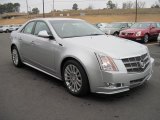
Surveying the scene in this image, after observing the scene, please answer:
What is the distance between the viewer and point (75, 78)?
491 cm

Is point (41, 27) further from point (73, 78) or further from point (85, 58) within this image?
point (85, 58)

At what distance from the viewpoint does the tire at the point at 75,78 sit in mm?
4637

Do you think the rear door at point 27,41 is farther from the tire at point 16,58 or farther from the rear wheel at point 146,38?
the rear wheel at point 146,38

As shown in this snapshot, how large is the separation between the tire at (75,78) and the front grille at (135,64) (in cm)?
80

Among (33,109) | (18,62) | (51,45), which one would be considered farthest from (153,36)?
(33,109)

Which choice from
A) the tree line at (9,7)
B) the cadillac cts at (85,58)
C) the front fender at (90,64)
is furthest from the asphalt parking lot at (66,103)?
the tree line at (9,7)

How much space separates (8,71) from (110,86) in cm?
388

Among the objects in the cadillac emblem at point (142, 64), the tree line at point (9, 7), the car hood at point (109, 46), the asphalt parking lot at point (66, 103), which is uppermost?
Answer: the tree line at point (9, 7)

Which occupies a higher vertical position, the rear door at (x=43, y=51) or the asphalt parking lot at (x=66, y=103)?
the rear door at (x=43, y=51)

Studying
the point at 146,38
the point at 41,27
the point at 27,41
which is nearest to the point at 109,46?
the point at 41,27

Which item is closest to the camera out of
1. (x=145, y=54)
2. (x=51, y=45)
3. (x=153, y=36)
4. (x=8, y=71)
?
(x=145, y=54)

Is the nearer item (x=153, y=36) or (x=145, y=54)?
(x=145, y=54)

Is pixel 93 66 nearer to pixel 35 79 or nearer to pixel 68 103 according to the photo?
pixel 68 103

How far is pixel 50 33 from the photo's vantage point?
566cm
